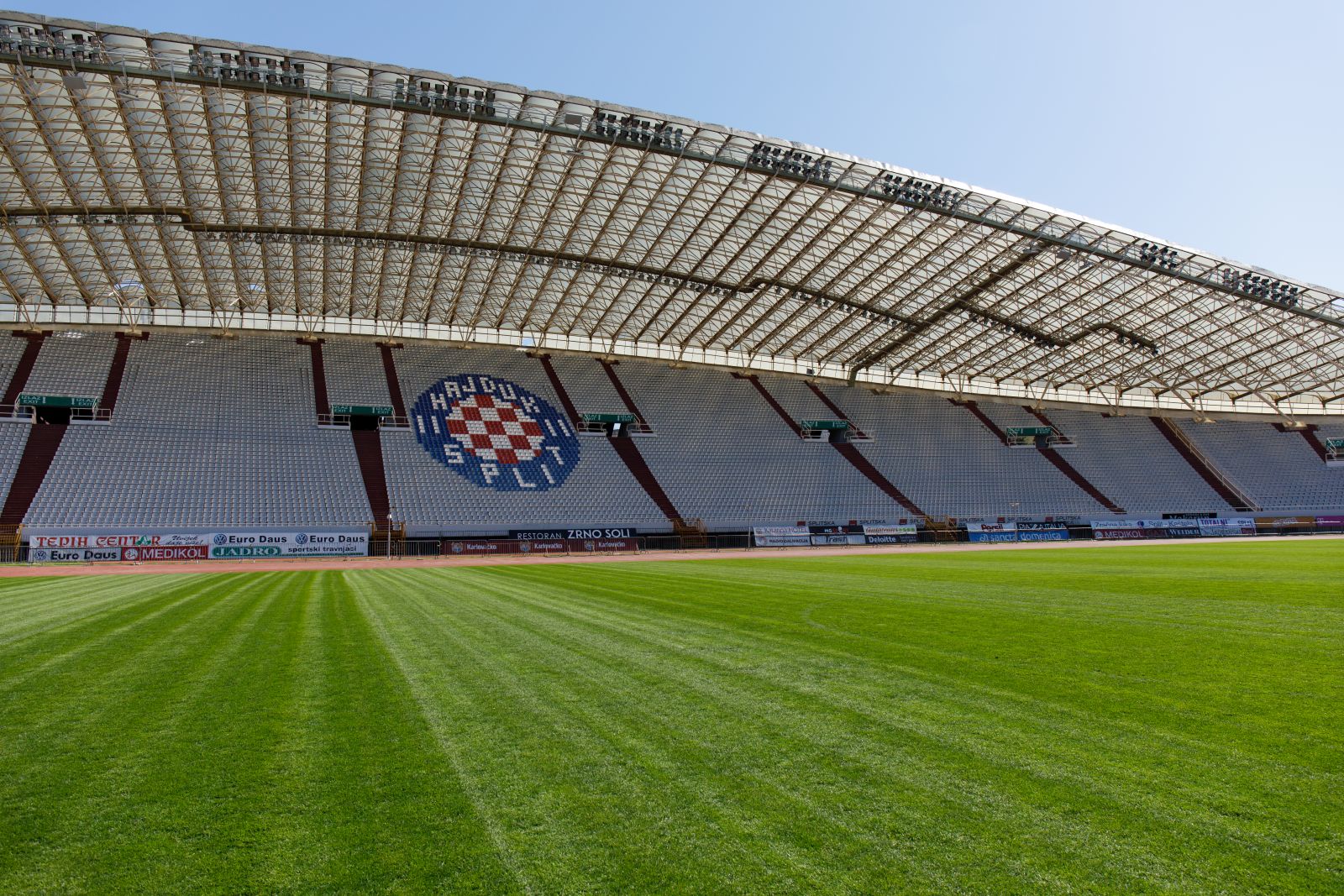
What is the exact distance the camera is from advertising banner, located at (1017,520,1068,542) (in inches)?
1858

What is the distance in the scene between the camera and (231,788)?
4453 millimetres

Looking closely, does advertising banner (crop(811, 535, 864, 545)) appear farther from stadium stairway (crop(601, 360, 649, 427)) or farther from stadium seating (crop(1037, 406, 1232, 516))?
stadium seating (crop(1037, 406, 1232, 516))

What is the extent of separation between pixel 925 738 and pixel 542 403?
155ft

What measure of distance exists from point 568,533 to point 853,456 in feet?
77.7

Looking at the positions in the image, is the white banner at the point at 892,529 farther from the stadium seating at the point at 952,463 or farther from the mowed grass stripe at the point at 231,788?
the mowed grass stripe at the point at 231,788

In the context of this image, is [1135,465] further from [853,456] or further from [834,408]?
[834,408]

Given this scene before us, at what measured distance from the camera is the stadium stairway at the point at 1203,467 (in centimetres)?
5388

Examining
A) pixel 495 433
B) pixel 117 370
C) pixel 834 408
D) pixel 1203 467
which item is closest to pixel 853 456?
pixel 834 408

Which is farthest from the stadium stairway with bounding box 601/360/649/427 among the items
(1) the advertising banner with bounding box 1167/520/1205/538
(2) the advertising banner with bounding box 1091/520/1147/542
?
(1) the advertising banner with bounding box 1167/520/1205/538

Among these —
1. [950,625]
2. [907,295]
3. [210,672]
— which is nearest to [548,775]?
[210,672]

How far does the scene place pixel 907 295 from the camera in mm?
47125

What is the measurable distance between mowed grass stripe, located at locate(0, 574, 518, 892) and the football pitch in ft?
0.07

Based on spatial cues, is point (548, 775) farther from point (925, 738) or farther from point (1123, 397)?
point (1123, 397)

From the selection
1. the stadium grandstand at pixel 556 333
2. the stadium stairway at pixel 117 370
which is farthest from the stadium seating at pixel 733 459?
the stadium stairway at pixel 117 370
